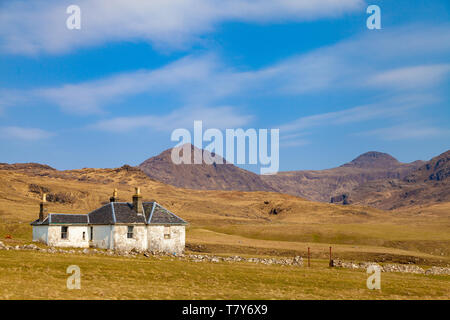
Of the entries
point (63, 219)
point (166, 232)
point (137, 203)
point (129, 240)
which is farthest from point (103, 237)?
point (166, 232)

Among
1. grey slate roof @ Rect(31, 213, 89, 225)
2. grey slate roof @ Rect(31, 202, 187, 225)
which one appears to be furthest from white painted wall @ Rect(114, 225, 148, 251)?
grey slate roof @ Rect(31, 213, 89, 225)

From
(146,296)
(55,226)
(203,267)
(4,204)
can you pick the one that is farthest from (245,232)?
(146,296)

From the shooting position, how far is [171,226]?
178 feet

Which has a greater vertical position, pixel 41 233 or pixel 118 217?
pixel 118 217

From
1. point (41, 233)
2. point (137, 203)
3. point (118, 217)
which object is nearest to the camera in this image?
point (41, 233)

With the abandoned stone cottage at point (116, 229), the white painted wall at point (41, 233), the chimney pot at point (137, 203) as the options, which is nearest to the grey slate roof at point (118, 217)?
the abandoned stone cottage at point (116, 229)

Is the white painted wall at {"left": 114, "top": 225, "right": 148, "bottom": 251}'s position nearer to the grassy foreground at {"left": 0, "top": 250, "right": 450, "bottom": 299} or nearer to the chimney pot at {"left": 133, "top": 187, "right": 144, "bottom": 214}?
the chimney pot at {"left": 133, "top": 187, "right": 144, "bottom": 214}

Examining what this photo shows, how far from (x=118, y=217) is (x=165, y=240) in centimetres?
607

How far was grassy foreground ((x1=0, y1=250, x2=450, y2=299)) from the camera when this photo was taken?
77.3ft

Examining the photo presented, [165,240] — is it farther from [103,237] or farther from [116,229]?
[103,237]

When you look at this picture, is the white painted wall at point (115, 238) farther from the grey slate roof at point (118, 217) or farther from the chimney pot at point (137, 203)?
the chimney pot at point (137, 203)

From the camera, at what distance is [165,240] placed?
175ft

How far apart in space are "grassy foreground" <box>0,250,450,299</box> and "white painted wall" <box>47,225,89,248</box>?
1345 cm
